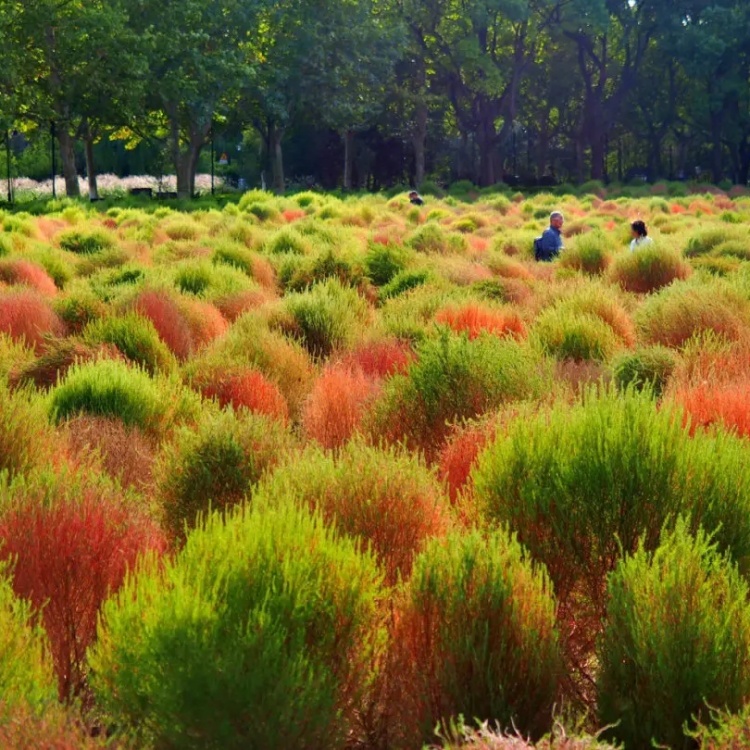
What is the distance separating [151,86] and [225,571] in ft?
109

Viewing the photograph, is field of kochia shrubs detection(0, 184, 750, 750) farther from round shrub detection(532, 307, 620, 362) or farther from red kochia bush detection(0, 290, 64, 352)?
red kochia bush detection(0, 290, 64, 352)

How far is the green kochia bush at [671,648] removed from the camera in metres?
2.82

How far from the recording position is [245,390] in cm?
672

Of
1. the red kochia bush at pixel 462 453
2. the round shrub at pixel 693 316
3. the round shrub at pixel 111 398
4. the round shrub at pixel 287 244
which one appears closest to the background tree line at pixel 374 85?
the round shrub at pixel 287 244

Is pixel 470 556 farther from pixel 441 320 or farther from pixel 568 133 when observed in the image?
pixel 568 133

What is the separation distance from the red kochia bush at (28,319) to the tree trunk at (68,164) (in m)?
24.2

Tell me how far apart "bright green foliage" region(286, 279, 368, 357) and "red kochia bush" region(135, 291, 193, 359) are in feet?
3.20

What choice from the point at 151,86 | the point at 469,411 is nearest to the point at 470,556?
the point at 469,411

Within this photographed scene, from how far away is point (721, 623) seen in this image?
292cm

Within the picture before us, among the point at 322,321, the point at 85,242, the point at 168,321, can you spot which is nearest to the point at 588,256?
the point at 322,321

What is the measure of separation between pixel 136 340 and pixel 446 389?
295cm

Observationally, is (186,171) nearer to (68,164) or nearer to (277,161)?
(68,164)

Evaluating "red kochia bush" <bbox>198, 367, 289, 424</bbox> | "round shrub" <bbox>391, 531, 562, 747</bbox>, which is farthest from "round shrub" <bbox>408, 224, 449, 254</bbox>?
"round shrub" <bbox>391, 531, 562, 747</bbox>

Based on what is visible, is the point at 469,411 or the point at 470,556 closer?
the point at 470,556
